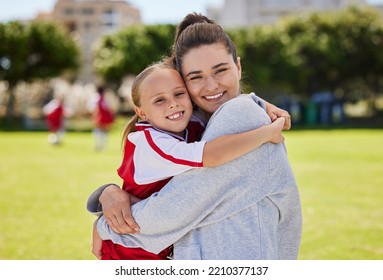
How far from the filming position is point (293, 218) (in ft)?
7.69

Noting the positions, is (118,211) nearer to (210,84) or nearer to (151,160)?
(151,160)

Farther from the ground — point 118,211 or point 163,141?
point 163,141

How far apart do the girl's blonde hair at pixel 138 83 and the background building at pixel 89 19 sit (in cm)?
826

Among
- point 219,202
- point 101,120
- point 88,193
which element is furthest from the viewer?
point 101,120

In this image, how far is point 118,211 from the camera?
2266mm

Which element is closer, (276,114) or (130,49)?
(276,114)

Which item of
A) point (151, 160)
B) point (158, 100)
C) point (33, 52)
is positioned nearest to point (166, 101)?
point (158, 100)

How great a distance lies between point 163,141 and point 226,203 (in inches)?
12.1

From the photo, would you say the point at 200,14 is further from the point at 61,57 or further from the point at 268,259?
the point at 61,57

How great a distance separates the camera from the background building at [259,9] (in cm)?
4322

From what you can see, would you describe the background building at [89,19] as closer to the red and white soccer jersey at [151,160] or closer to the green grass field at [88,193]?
the green grass field at [88,193]

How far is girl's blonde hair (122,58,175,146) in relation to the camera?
93.0 inches

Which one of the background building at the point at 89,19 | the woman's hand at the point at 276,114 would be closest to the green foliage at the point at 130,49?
the background building at the point at 89,19
